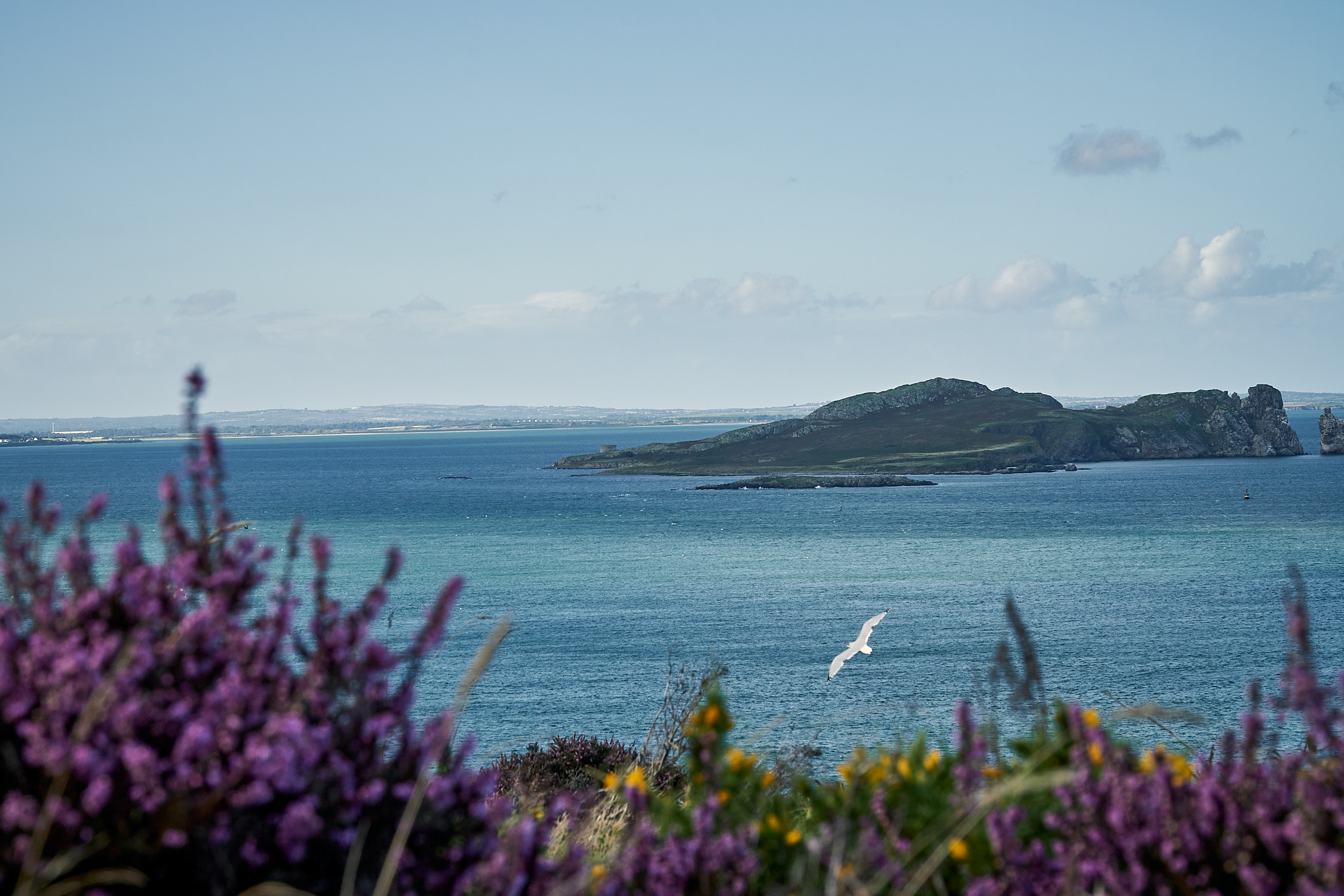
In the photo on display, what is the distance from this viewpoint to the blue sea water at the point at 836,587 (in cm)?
4091

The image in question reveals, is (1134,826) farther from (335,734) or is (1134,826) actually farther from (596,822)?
(596,822)

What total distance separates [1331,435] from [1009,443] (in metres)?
61.1

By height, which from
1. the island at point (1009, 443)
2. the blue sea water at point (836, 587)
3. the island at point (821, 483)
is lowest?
the blue sea water at point (836, 587)

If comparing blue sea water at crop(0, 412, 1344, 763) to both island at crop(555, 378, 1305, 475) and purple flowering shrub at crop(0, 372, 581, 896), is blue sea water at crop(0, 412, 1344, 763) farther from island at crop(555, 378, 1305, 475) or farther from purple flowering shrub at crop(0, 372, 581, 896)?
island at crop(555, 378, 1305, 475)

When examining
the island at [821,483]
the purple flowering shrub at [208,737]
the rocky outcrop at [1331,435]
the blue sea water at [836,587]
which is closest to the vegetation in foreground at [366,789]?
the purple flowering shrub at [208,737]

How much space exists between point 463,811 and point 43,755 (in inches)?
→ 42.1

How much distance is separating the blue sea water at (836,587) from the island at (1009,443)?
98.3 ft

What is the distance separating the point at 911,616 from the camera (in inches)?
2304

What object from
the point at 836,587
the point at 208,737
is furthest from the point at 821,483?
the point at 208,737

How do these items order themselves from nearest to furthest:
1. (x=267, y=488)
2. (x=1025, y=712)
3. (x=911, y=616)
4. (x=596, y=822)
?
1. (x=1025, y=712)
2. (x=596, y=822)
3. (x=911, y=616)
4. (x=267, y=488)

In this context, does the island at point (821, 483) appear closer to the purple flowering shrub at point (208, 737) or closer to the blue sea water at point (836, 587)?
the blue sea water at point (836, 587)

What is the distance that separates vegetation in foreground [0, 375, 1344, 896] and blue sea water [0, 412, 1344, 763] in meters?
0.59

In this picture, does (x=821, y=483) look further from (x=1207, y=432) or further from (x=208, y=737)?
(x=208, y=737)

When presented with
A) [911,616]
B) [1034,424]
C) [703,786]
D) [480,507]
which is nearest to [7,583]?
[703,786]
